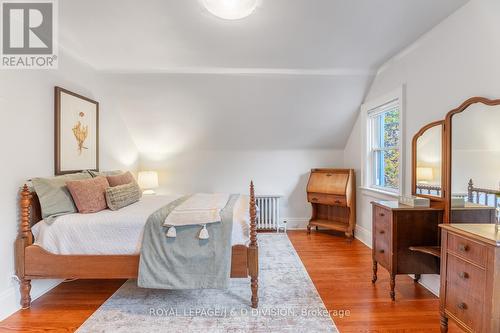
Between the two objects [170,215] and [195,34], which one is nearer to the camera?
[170,215]

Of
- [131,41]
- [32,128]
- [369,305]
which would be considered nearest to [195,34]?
[131,41]

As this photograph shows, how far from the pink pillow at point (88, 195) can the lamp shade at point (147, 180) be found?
1637mm

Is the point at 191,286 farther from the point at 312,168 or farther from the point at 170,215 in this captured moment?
the point at 312,168

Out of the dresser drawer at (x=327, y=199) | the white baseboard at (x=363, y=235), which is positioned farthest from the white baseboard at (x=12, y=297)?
the white baseboard at (x=363, y=235)

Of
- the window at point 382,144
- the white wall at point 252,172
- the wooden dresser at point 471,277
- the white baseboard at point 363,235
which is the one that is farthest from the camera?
the white wall at point 252,172

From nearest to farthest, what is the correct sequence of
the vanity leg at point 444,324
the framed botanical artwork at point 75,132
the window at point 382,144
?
the vanity leg at point 444,324 → the framed botanical artwork at point 75,132 → the window at point 382,144

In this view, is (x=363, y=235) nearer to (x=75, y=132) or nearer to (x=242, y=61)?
(x=242, y=61)

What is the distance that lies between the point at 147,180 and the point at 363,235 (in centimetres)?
337

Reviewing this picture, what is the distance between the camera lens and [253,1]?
2111 millimetres

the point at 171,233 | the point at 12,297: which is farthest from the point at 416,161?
the point at 12,297

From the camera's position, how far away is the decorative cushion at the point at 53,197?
224 centimetres

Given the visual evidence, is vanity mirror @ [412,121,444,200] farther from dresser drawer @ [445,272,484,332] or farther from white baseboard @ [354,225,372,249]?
white baseboard @ [354,225,372,249]

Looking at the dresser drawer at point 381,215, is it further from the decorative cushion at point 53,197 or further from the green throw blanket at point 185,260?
the decorative cushion at point 53,197

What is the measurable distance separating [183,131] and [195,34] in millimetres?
1884
